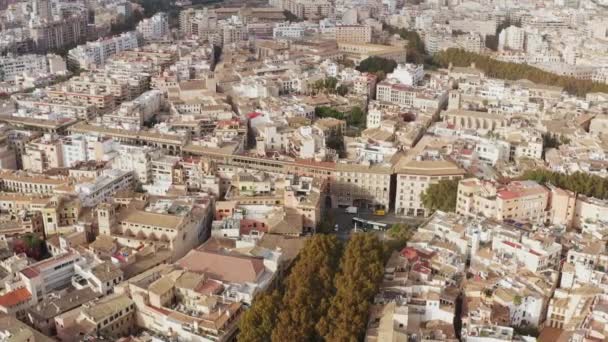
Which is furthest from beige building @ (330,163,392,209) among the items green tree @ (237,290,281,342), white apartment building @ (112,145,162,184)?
green tree @ (237,290,281,342)

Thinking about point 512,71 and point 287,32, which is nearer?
point 512,71

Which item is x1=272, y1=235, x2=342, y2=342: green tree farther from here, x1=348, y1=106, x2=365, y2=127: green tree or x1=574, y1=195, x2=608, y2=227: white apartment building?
x1=348, y1=106, x2=365, y2=127: green tree

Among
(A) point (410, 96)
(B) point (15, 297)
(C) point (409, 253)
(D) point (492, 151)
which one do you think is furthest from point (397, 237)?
(A) point (410, 96)

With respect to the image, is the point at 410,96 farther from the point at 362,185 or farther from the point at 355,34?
the point at 355,34

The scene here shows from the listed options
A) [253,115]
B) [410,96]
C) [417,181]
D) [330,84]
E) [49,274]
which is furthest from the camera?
[330,84]

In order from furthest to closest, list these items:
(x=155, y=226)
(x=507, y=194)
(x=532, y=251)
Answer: (x=507, y=194) → (x=155, y=226) → (x=532, y=251)

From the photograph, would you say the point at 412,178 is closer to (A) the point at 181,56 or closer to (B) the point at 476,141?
(B) the point at 476,141
